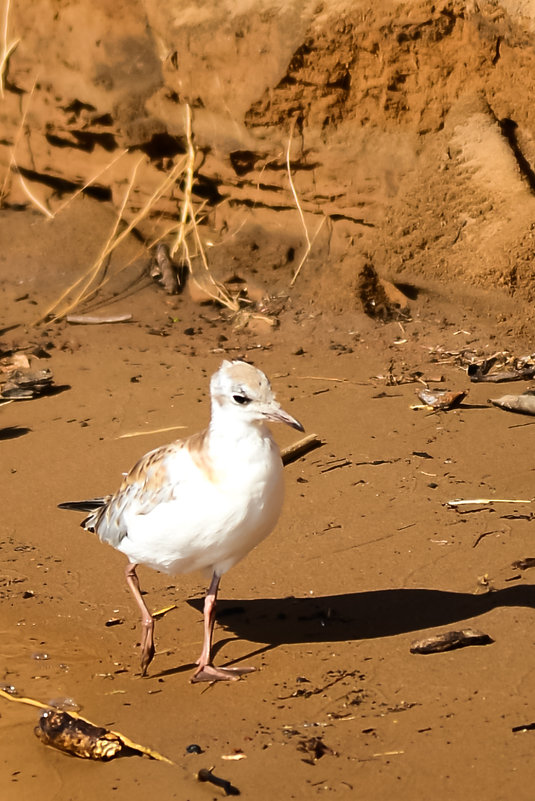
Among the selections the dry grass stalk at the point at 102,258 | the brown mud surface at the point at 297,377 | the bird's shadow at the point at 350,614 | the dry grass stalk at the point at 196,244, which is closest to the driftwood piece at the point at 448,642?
the brown mud surface at the point at 297,377

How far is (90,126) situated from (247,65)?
5.92 ft

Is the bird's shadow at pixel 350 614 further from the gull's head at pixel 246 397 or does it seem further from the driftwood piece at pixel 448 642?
the gull's head at pixel 246 397

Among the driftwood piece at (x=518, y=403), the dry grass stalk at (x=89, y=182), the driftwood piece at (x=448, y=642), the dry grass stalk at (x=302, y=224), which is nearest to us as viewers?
the driftwood piece at (x=448, y=642)

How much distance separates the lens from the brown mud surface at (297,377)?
4.66 metres

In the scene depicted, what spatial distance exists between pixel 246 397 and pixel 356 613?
134cm

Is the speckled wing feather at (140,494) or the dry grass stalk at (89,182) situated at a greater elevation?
the dry grass stalk at (89,182)

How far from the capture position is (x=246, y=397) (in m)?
4.90

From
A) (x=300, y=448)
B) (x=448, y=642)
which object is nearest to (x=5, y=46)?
(x=300, y=448)

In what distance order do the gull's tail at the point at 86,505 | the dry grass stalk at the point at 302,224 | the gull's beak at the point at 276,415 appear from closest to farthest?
1. the gull's beak at the point at 276,415
2. the gull's tail at the point at 86,505
3. the dry grass stalk at the point at 302,224

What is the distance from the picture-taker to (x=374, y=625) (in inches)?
215

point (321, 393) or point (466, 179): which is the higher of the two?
point (466, 179)

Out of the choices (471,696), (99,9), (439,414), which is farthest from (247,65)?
(471,696)

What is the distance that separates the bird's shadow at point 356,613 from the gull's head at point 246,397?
3.71ft

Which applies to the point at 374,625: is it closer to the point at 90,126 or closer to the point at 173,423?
the point at 173,423
